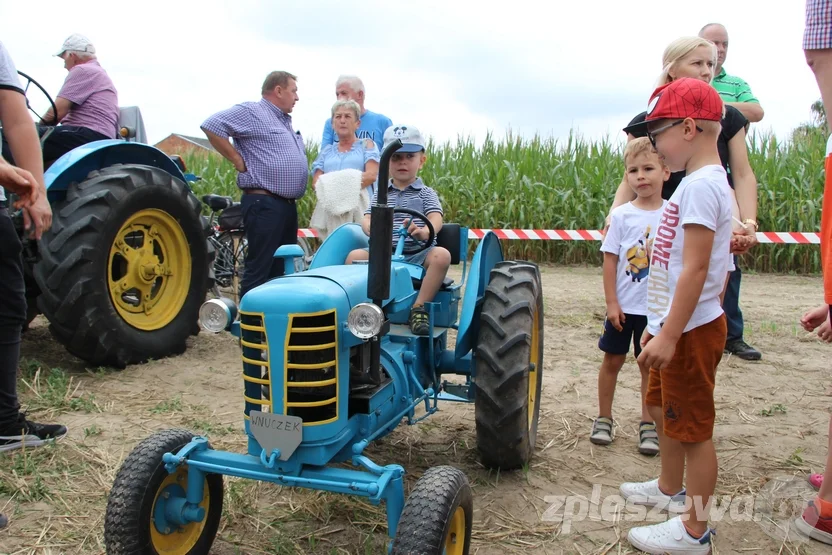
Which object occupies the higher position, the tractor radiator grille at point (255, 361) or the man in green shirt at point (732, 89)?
the man in green shirt at point (732, 89)

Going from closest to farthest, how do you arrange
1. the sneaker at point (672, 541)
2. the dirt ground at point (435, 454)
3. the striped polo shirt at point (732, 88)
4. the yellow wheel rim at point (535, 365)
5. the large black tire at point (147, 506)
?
1. the large black tire at point (147, 506)
2. the sneaker at point (672, 541)
3. the dirt ground at point (435, 454)
4. the yellow wheel rim at point (535, 365)
5. the striped polo shirt at point (732, 88)

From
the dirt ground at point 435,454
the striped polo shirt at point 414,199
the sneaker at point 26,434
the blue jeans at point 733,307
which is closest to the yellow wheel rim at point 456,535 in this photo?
the dirt ground at point 435,454

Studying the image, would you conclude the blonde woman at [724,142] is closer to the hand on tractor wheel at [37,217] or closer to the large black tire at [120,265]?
the hand on tractor wheel at [37,217]

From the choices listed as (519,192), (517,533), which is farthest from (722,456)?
→ (519,192)

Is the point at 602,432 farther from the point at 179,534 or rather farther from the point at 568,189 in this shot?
the point at 568,189

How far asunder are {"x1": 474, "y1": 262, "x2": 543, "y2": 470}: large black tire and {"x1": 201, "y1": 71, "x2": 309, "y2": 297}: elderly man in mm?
2429

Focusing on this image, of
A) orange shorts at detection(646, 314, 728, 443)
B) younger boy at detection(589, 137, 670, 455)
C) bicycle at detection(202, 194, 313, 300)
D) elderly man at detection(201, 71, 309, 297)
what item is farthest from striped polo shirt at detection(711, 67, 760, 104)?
bicycle at detection(202, 194, 313, 300)

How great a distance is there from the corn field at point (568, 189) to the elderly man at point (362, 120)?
192 inches

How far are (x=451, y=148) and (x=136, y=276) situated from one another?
8117 millimetres

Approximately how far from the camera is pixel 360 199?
5180mm

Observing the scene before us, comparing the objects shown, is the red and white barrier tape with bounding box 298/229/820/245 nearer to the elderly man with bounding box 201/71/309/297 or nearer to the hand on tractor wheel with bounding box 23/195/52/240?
the elderly man with bounding box 201/71/309/297

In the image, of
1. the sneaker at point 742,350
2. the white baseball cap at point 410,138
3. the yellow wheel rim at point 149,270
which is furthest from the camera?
the sneaker at point 742,350

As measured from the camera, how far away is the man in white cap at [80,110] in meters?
4.67

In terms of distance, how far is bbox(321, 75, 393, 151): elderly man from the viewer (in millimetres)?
5848
